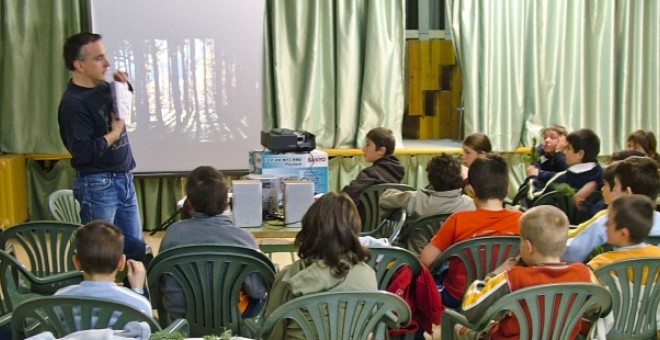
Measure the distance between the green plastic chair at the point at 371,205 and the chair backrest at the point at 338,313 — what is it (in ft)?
6.83

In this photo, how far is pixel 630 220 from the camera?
268 centimetres

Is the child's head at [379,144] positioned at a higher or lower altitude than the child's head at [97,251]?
higher

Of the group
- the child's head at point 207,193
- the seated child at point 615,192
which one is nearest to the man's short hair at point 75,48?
the child's head at point 207,193

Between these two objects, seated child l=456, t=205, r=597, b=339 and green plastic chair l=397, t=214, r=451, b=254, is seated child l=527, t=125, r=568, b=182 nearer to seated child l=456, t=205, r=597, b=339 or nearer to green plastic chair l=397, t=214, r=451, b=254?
green plastic chair l=397, t=214, r=451, b=254

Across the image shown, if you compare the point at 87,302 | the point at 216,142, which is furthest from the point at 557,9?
the point at 87,302

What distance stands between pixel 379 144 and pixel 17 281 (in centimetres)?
244

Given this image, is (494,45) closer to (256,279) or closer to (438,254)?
(438,254)

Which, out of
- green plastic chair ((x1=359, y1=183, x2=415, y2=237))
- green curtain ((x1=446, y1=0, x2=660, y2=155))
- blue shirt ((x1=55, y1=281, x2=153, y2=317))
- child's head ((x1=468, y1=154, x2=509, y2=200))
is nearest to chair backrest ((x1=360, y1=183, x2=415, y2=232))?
green plastic chair ((x1=359, y1=183, x2=415, y2=237))

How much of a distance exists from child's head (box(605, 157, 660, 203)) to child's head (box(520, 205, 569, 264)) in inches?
38.6

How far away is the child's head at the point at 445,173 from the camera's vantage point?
3.63 m

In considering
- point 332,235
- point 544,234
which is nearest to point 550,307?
point 544,234

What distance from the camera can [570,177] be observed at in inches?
181

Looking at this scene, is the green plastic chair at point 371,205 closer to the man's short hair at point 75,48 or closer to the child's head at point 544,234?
the man's short hair at point 75,48

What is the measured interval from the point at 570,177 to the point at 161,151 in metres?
3.16
